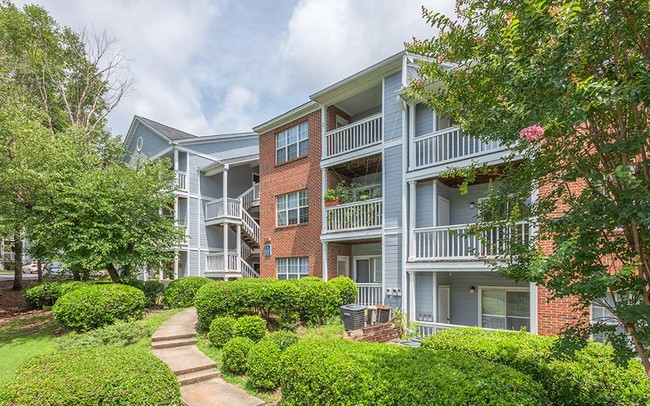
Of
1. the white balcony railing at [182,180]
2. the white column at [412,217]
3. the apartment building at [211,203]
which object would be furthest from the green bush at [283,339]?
the white balcony railing at [182,180]

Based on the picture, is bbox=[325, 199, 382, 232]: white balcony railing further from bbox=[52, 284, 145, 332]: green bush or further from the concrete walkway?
bbox=[52, 284, 145, 332]: green bush

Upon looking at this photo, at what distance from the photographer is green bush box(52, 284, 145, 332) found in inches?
386

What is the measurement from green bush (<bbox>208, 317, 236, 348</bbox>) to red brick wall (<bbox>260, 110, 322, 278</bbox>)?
5718 millimetres

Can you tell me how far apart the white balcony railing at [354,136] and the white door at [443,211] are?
10.3 ft

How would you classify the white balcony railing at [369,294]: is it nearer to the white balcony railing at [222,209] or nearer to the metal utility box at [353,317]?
the metal utility box at [353,317]

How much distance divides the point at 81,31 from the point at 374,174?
22198mm

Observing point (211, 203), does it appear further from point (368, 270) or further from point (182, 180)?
point (368, 270)

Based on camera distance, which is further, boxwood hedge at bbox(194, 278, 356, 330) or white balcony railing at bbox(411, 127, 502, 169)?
white balcony railing at bbox(411, 127, 502, 169)

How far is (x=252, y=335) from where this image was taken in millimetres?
8398

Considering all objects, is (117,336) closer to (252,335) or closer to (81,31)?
(252,335)

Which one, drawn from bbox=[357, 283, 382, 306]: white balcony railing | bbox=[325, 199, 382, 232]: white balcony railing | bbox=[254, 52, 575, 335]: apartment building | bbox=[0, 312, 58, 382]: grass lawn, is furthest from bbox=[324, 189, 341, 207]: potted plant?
bbox=[0, 312, 58, 382]: grass lawn

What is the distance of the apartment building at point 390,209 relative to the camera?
10.2 metres

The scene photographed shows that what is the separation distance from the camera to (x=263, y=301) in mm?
9930

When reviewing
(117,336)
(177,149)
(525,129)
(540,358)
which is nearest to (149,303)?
(117,336)
